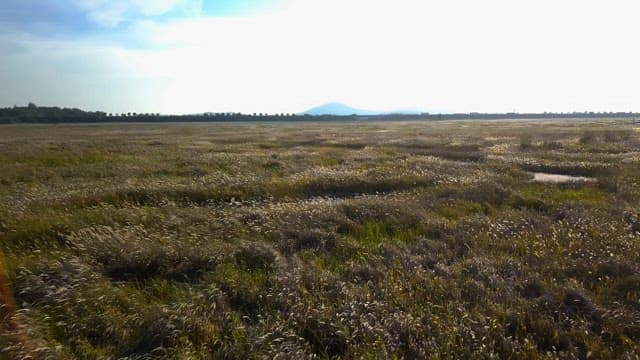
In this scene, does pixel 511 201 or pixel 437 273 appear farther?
pixel 511 201

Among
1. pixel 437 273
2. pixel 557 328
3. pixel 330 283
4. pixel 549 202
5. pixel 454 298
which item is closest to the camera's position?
pixel 557 328

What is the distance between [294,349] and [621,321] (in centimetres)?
455

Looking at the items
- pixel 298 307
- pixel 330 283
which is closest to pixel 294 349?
pixel 298 307

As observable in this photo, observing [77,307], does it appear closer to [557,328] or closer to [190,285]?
[190,285]

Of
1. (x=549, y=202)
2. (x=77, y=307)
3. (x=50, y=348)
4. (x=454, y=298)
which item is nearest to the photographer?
(x=50, y=348)

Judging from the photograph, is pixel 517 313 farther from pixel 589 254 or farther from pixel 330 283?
pixel 589 254

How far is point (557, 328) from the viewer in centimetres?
559

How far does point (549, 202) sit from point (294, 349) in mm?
11441

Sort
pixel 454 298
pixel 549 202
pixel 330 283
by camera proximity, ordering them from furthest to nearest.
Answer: pixel 549 202 → pixel 330 283 → pixel 454 298

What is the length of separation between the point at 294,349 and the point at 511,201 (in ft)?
36.9

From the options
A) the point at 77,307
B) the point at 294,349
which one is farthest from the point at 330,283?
the point at 77,307

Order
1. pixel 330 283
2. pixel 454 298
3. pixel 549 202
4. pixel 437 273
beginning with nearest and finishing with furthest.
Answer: pixel 454 298 < pixel 330 283 < pixel 437 273 < pixel 549 202

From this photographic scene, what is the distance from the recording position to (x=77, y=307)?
19.9 feet

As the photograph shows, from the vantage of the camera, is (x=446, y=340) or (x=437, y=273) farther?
(x=437, y=273)
